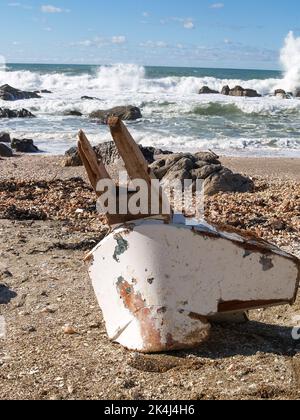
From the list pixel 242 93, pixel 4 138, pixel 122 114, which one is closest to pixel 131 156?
pixel 4 138

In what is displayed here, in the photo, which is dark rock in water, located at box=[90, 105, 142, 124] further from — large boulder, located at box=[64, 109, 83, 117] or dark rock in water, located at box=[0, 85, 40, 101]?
dark rock in water, located at box=[0, 85, 40, 101]

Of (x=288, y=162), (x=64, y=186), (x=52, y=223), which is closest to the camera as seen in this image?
(x=52, y=223)

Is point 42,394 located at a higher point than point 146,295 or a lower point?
lower

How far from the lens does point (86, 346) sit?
3309mm

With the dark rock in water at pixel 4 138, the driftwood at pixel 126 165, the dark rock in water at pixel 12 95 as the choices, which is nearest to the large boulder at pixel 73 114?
the dark rock in water at pixel 12 95

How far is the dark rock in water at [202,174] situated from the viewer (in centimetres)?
884

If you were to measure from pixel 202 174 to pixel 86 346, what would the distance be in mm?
6215

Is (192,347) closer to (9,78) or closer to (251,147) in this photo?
(251,147)

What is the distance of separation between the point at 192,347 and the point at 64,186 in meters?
6.04

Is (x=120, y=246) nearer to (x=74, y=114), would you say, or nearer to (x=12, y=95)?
(x=74, y=114)

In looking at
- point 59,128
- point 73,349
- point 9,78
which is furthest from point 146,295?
point 9,78

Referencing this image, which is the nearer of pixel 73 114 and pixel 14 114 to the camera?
pixel 14 114

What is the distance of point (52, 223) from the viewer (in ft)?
20.5

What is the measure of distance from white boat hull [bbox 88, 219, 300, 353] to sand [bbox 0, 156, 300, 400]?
0.15 meters
